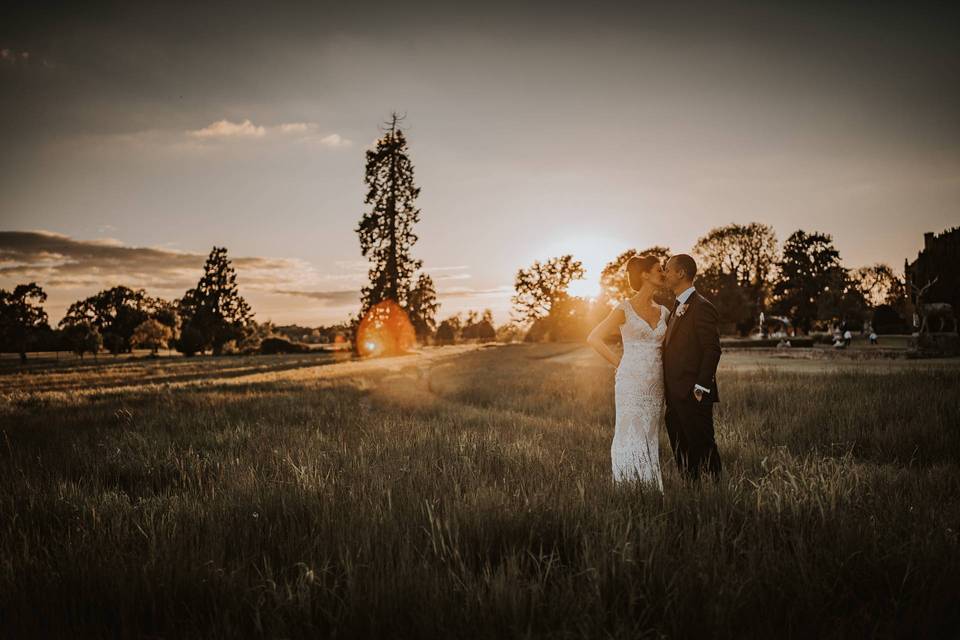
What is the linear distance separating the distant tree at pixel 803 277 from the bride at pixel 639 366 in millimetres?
76649

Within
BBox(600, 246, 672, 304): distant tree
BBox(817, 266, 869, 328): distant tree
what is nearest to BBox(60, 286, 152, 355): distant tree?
BBox(600, 246, 672, 304): distant tree

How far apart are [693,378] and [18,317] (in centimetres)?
7822

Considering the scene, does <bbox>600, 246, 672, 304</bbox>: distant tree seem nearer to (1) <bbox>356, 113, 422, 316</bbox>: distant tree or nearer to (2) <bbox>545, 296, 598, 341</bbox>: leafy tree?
(2) <bbox>545, 296, 598, 341</bbox>: leafy tree

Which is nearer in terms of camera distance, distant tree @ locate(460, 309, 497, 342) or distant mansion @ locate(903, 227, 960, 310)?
distant mansion @ locate(903, 227, 960, 310)

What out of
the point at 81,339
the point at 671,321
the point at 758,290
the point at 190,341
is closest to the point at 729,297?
the point at 758,290

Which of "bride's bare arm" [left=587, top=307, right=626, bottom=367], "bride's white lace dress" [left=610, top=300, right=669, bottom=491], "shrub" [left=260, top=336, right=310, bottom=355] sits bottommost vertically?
"shrub" [left=260, top=336, right=310, bottom=355]

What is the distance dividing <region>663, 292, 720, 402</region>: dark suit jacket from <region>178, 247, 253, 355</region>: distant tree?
82.1m

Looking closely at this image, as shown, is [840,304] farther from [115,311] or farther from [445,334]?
[115,311]

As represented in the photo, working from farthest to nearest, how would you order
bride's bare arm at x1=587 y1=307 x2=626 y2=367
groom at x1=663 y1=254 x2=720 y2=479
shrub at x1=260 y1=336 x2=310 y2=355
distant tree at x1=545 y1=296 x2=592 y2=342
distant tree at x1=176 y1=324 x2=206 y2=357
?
shrub at x1=260 y1=336 x2=310 y2=355 → distant tree at x1=545 y1=296 x2=592 y2=342 → distant tree at x1=176 y1=324 x2=206 y2=357 → bride's bare arm at x1=587 y1=307 x2=626 y2=367 → groom at x1=663 y1=254 x2=720 y2=479

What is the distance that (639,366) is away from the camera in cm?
508

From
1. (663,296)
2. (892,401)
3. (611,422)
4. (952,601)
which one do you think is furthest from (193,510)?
(892,401)

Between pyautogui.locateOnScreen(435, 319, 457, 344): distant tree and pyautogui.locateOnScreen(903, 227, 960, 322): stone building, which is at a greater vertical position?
pyautogui.locateOnScreen(903, 227, 960, 322): stone building

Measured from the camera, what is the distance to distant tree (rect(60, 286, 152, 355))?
289 ft

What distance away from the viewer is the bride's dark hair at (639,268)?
5.20 metres
